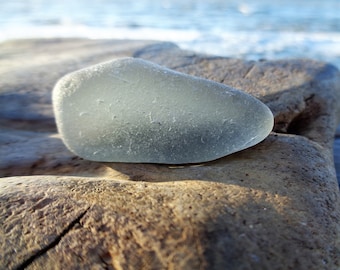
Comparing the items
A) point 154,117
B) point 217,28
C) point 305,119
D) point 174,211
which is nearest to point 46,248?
point 174,211

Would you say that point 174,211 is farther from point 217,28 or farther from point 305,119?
point 217,28

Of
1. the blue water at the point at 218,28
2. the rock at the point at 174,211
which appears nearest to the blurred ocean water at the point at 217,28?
the blue water at the point at 218,28

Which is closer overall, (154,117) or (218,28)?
(154,117)

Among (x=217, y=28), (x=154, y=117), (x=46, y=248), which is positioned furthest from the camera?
(x=217, y=28)

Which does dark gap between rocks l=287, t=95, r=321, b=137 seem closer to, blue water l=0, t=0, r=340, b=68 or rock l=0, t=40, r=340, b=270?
rock l=0, t=40, r=340, b=270

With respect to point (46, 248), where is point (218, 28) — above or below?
below

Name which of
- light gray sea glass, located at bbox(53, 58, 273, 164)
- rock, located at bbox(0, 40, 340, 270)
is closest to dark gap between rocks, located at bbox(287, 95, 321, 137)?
rock, located at bbox(0, 40, 340, 270)
